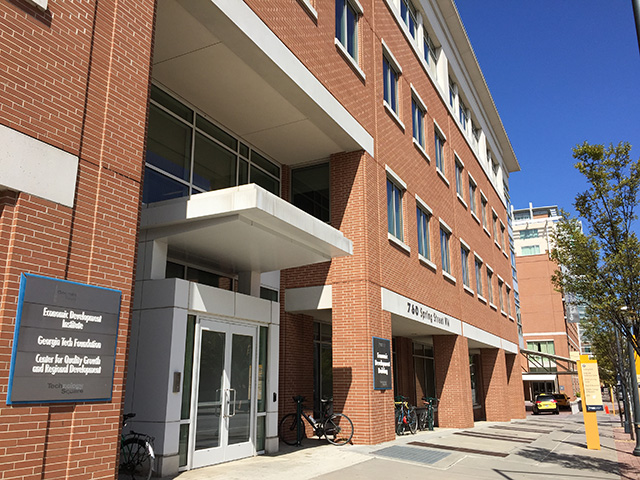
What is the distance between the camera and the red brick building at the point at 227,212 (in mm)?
6336

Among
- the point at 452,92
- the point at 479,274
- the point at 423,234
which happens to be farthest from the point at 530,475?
the point at 452,92

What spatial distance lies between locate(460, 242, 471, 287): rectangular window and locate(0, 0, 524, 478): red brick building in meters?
1.30

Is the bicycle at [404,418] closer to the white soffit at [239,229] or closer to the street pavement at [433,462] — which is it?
the street pavement at [433,462]

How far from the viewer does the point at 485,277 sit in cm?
2947

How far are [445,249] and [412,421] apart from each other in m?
7.50

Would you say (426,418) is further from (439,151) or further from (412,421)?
(439,151)

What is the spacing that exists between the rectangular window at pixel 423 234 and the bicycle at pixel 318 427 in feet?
24.9

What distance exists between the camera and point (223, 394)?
10648mm

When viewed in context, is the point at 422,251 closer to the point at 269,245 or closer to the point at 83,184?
the point at 269,245

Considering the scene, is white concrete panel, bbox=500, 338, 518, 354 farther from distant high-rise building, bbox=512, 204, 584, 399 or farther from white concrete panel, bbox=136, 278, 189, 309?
distant high-rise building, bbox=512, 204, 584, 399

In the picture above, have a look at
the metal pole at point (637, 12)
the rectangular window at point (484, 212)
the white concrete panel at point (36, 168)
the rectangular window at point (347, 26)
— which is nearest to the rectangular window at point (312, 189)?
the rectangular window at point (347, 26)

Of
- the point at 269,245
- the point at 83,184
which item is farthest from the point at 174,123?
the point at 83,184

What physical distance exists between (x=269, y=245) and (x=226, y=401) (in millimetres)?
3116

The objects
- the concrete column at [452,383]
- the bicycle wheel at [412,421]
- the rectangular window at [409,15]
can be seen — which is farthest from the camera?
the concrete column at [452,383]
